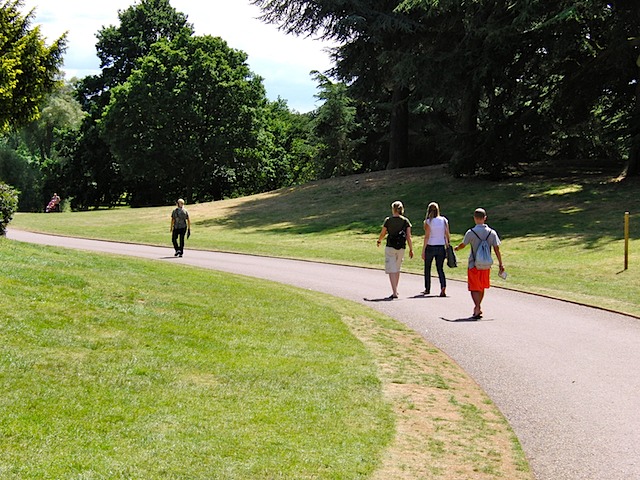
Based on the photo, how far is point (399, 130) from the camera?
48.7 m

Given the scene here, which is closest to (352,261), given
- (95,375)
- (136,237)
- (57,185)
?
(136,237)

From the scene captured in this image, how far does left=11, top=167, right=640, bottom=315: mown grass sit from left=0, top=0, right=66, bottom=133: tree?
24.5 ft

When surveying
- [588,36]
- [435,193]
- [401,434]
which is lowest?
[401,434]

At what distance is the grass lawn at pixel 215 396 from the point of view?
5.92m

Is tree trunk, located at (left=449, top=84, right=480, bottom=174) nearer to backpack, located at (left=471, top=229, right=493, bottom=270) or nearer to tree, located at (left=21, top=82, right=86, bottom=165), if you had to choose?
backpack, located at (left=471, top=229, right=493, bottom=270)

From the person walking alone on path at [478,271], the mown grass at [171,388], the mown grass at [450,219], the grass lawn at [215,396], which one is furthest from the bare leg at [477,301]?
the mown grass at [450,219]

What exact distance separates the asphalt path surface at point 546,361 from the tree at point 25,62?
12265 millimetres

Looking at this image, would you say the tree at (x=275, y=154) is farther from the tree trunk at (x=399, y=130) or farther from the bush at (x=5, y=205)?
the bush at (x=5, y=205)

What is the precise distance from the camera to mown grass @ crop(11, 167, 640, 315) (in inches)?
827

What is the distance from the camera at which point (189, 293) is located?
45.1ft

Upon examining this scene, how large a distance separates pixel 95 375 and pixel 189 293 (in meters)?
6.05

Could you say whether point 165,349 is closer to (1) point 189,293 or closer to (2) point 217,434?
(2) point 217,434

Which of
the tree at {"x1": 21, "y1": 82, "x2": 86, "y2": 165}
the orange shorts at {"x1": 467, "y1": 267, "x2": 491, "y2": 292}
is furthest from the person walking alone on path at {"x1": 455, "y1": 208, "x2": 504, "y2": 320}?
the tree at {"x1": 21, "y1": 82, "x2": 86, "y2": 165}

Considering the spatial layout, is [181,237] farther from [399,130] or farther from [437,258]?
[399,130]
